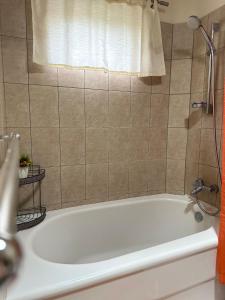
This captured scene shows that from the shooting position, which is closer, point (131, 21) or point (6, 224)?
point (6, 224)

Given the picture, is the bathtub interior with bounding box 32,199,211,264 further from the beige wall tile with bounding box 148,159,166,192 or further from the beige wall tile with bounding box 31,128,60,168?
the beige wall tile with bounding box 31,128,60,168

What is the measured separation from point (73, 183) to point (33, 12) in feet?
3.83

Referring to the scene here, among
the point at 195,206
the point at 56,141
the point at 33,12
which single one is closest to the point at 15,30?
the point at 33,12

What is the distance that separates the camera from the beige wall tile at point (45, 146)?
1540 millimetres

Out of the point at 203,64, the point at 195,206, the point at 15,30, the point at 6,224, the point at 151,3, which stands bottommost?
the point at 195,206

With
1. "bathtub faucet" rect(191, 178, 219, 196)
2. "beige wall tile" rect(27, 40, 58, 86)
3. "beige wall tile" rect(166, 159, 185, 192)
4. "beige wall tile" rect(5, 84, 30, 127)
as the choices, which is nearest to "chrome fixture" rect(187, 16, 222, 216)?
"bathtub faucet" rect(191, 178, 219, 196)

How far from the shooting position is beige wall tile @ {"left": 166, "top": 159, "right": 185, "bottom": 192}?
77.7 inches

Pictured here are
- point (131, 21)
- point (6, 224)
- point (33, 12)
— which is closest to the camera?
point (6, 224)

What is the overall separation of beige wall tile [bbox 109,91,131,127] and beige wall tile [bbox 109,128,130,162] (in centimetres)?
6

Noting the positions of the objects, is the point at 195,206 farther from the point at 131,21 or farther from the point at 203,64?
the point at 131,21

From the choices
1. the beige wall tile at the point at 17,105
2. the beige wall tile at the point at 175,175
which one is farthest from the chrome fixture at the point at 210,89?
the beige wall tile at the point at 17,105

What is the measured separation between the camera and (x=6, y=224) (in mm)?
228

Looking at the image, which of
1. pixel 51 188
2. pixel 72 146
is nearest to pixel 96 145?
pixel 72 146

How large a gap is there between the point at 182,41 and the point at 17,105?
1416 millimetres
